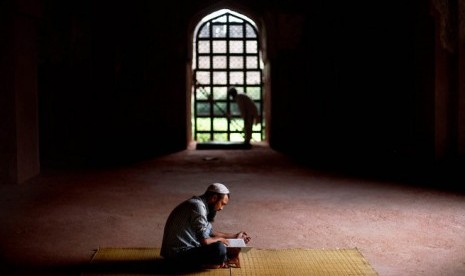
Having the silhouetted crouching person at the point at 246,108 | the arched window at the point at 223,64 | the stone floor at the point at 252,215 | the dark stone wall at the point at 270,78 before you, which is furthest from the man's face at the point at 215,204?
the arched window at the point at 223,64

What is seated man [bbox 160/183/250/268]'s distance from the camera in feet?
14.2

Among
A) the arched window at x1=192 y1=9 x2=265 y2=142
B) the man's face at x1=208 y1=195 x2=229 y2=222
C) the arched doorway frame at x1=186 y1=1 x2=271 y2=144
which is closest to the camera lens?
the man's face at x1=208 y1=195 x2=229 y2=222

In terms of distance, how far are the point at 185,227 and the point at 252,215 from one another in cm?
223

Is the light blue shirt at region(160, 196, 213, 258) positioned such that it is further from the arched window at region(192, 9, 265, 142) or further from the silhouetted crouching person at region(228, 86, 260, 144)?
the arched window at region(192, 9, 265, 142)

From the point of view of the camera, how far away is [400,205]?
7.03m

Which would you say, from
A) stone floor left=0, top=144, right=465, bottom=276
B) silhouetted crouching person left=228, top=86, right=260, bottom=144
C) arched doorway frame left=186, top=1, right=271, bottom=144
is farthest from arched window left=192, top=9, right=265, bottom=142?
stone floor left=0, top=144, right=465, bottom=276

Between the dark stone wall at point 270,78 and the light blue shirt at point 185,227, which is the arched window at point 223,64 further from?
the light blue shirt at point 185,227

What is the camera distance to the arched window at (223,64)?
15258 mm

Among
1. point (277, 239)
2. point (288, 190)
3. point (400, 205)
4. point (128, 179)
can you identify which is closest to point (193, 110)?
point (128, 179)

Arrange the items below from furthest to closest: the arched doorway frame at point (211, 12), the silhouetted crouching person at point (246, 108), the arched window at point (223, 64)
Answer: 1. the arched window at point (223, 64)
2. the silhouetted crouching person at point (246, 108)
3. the arched doorway frame at point (211, 12)

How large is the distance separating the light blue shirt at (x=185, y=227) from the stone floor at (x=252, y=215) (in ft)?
2.52

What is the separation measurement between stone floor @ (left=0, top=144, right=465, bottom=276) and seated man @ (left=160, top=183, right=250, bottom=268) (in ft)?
2.58

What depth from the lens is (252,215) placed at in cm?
653

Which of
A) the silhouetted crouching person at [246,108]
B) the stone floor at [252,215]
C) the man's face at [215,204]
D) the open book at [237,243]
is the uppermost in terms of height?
the silhouetted crouching person at [246,108]
